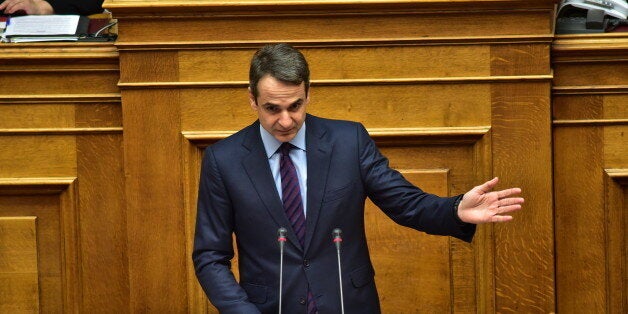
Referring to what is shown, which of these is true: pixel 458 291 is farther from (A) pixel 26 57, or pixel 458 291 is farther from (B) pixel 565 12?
(A) pixel 26 57

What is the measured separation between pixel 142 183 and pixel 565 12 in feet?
4.63

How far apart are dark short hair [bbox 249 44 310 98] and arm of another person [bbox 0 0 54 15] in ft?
4.78

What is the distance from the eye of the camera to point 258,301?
280cm

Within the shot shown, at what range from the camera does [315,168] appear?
2.83 meters

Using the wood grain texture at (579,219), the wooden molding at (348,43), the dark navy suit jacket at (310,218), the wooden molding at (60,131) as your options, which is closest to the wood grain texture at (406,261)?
the wood grain texture at (579,219)

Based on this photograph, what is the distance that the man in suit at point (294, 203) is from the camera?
2746mm

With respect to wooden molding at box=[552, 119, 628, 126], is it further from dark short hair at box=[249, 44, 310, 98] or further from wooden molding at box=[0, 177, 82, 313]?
wooden molding at box=[0, 177, 82, 313]

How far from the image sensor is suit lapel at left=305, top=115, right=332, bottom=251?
2.78m

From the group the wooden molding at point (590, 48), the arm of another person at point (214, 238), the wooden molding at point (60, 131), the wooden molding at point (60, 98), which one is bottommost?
the arm of another person at point (214, 238)

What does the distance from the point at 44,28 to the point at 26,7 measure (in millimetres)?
300

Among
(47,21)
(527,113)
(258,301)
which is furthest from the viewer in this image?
(47,21)

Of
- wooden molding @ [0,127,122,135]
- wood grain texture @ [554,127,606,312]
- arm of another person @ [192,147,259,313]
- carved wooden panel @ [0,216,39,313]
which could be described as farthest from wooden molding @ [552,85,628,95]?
carved wooden panel @ [0,216,39,313]

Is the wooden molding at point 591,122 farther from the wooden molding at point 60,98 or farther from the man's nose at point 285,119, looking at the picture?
the wooden molding at point 60,98

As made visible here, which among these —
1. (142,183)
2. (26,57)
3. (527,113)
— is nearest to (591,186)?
(527,113)
